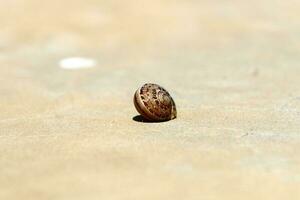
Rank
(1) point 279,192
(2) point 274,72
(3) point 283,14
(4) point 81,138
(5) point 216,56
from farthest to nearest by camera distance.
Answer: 1. (3) point 283,14
2. (5) point 216,56
3. (2) point 274,72
4. (4) point 81,138
5. (1) point 279,192

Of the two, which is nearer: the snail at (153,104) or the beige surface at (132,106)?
the beige surface at (132,106)

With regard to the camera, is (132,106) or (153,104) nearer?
(153,104)

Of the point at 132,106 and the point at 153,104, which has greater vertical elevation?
the point at 153,104

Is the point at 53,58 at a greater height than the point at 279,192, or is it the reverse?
the point at 279,192

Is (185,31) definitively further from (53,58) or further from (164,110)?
(164,110)

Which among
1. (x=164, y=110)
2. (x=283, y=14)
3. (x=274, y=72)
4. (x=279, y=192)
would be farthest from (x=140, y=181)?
(x=283, y=14)
